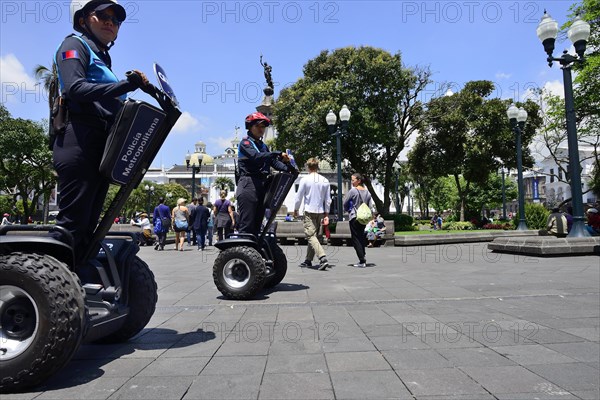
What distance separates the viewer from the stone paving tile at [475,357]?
2.70m

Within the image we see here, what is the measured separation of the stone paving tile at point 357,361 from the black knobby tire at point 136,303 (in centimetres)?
135

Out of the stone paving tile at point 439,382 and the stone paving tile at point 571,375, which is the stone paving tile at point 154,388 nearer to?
the stone paving tile at point 439,382

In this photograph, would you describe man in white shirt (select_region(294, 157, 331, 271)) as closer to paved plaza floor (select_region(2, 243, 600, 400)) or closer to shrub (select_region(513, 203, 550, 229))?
paved plaza floor (select_region(2, 243, 600, 400))

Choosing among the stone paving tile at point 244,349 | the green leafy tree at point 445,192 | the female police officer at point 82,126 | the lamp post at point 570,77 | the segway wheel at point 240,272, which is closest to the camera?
the female police officer at point 82,126

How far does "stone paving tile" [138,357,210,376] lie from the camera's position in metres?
2.52

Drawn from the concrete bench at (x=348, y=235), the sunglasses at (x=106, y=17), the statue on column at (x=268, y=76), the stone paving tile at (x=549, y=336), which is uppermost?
the statue on column at (x=268, y=76)

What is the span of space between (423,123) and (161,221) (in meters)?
19.4

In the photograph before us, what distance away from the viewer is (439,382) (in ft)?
7.75

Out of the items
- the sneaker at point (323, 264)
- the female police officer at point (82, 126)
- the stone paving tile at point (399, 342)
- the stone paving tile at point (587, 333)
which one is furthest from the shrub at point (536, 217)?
the female police officer at point (82, 126)

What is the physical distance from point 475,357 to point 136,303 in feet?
7.78

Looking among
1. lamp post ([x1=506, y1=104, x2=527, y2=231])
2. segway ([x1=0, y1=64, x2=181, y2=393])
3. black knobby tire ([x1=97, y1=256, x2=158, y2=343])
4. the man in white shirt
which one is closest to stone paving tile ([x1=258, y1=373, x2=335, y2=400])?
segway ([x1=0, y1=64, x2=181, y2=393])

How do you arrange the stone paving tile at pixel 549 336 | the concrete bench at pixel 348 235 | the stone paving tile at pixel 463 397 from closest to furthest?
1. the stone paving tile at pixel 463 397
2. the stone paving tile at pixel 549 336
3. the concrete bench at pixel 348 235

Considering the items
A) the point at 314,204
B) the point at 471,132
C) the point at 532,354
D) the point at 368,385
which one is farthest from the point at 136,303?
the point at 471,132

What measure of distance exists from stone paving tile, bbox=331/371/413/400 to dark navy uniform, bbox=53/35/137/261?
1.86 metres
